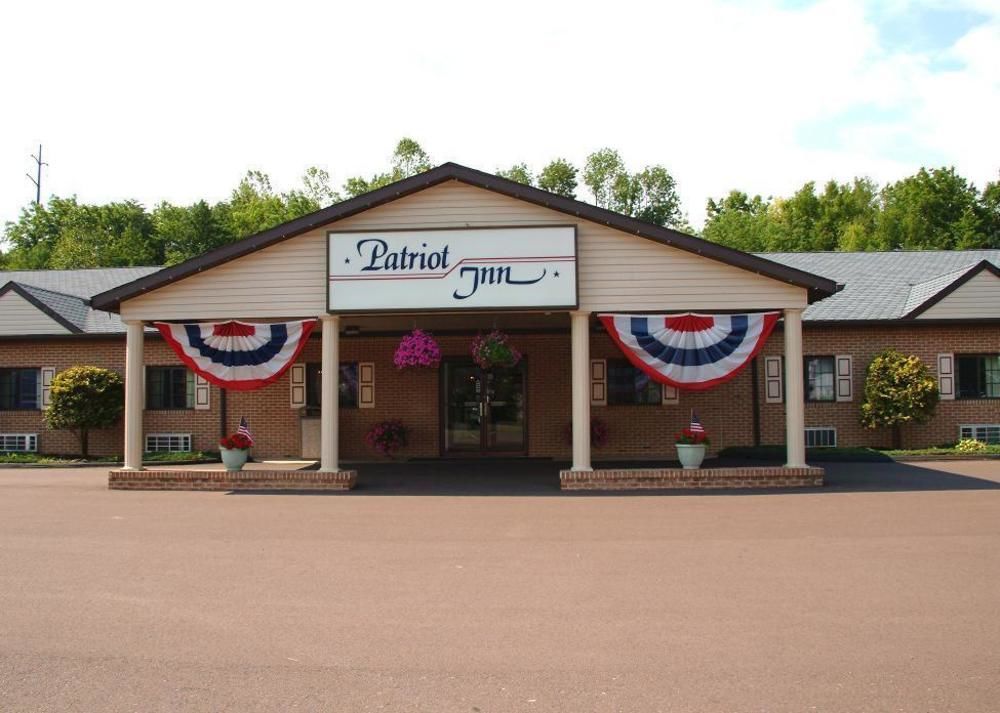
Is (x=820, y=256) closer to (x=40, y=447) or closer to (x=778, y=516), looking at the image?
(x=778, y=516)

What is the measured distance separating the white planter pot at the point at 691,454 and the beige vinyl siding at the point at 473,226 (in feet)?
7.61

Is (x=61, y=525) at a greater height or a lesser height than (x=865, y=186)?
lesser

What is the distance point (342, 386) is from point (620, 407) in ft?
21.5

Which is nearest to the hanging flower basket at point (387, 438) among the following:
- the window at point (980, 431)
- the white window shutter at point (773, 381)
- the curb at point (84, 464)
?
the curb at point (84, 464)

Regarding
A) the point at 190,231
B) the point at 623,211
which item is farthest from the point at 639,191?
the point at 190,231

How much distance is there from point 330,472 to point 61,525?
4.51 m

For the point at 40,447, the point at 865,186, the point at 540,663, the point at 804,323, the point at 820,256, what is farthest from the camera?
the point at 865,186

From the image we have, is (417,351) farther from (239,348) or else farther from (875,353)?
(875,353)

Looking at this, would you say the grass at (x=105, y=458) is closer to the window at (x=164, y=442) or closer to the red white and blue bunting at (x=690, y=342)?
the window at (x=164, y=442)

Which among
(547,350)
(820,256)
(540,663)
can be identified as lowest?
(540,663)

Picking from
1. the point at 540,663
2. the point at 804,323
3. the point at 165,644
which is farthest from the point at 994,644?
the point at 804,323

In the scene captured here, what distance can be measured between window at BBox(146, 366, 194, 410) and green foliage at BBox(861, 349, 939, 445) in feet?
52.3

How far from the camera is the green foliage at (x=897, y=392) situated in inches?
741

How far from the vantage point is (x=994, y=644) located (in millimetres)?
5688
